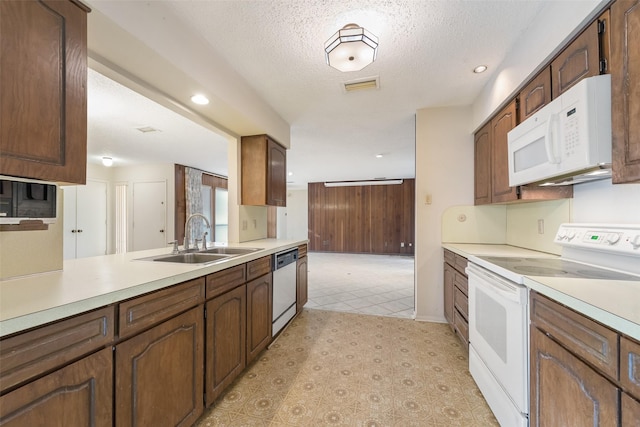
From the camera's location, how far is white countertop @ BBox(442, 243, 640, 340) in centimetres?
73

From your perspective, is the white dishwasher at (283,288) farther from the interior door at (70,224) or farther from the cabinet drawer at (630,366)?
the interior door at (70,224)

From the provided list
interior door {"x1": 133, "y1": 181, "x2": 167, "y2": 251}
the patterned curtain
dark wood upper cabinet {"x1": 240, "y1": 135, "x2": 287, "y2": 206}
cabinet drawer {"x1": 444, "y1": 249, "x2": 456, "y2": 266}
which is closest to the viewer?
cabinet drawer {"x1": 444, "y1": 249, "x2": 456, "y2": 266}

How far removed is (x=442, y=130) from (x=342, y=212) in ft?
17.7

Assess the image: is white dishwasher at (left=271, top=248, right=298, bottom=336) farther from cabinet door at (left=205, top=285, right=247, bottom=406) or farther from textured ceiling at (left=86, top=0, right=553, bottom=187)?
textured ceiling at (left=86, top=0, right=553, bottom=187)

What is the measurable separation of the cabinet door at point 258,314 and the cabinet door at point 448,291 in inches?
67.0

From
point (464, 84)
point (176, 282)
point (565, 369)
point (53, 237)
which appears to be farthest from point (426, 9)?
point (53, 237)

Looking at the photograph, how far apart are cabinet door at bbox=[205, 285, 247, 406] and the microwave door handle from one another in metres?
2.02

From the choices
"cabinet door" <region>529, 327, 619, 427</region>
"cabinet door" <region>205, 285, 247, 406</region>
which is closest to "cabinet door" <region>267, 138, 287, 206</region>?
"cabinet door" <region>205, 285, 247, 406</region>

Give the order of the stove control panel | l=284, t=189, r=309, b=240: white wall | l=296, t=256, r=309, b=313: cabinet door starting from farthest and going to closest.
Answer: l=284, t=189, r=309, b=240: white wall, l=296, t=256, r=309, b=313: cabinet door, the stove control panel

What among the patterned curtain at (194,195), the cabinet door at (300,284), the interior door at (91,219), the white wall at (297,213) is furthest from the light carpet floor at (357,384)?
the white wall at (297,213)

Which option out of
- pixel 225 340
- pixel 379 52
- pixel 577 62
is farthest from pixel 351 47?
pixel 225 340

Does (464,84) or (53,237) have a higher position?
(464,84)

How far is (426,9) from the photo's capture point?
1.45 m

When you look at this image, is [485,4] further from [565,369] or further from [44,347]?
[44,347]
